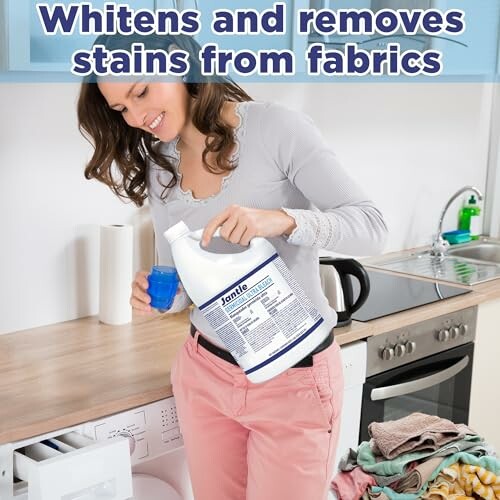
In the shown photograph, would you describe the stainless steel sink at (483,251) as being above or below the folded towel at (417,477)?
above

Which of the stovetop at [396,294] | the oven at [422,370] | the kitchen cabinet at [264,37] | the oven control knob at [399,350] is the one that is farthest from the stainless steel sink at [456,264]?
the kitchen cabinet at [264,37]

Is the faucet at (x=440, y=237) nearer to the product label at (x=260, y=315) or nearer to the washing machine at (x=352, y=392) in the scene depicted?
the washing machine at (x=352, y=392)

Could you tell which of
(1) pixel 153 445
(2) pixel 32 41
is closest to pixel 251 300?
(1) pixel 153 445

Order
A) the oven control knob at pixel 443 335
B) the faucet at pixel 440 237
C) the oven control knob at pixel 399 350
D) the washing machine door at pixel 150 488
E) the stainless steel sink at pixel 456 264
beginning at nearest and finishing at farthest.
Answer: the washing machine door at pixel 150 488 → the oven control knob at pixel 399 350 → the oven control knob at pixel 443 335 → the stainless steel sink at pixel 456 264 → the faucet at pixel 440 237

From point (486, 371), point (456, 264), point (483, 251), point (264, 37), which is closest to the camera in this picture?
point (264, 37)

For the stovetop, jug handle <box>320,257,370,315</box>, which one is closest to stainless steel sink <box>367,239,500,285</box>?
the stovetop

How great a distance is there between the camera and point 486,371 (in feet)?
8.80

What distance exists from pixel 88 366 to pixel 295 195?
0.62m

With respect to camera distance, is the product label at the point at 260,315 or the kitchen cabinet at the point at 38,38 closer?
the product label at the point at 260,315

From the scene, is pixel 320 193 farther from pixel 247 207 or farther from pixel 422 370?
pixel 422 370

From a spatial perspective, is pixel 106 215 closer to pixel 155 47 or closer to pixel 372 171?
pixel 155 47

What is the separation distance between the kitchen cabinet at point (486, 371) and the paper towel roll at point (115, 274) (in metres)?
1.06

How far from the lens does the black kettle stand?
85.7 inches

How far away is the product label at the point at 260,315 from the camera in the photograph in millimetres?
1402
